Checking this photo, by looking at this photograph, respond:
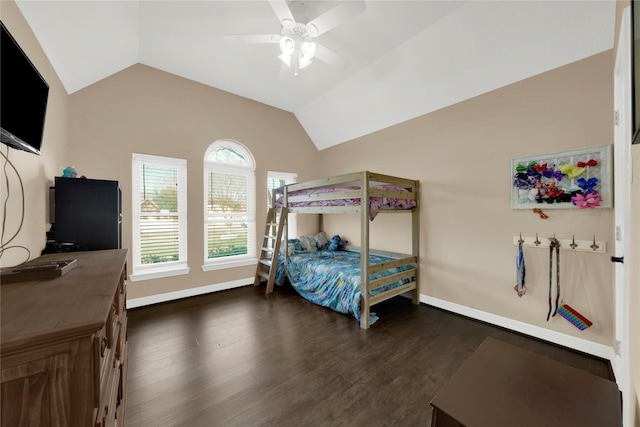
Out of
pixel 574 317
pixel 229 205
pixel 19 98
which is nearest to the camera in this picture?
pixel 19 98

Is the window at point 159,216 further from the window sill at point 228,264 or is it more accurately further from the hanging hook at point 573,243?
the hanging hook at point 573,243

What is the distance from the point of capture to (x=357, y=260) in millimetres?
3611

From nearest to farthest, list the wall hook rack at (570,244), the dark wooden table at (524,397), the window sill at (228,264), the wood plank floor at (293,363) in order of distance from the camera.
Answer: the dark wooden table at (524,397) < the wood plank floor at (293,363) < the wall hook rack at (570,244) < the window sill at (228,264)

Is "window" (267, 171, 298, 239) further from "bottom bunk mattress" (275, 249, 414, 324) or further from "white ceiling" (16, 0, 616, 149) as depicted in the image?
"white ceiling" (16, 0, 616, 149)

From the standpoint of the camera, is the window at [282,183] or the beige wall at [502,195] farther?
the window at [282,183]

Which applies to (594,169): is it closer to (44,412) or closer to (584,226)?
(584,226)

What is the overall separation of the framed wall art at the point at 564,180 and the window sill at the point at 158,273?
417cm

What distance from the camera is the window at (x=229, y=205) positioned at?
3.78m

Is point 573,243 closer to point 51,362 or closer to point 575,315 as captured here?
point 575,315

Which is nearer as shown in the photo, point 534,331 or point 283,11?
point 283,11

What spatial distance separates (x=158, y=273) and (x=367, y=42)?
151 inches

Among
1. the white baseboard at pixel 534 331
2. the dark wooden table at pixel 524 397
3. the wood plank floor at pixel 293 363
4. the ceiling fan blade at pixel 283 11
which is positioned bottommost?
the wood plank floor at pixel 293 363

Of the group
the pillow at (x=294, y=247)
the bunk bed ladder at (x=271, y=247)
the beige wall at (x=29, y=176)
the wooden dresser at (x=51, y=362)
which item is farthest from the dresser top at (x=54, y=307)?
the pillow at (x=294, y=247)

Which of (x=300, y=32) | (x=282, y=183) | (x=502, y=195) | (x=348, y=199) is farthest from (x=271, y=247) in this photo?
(x=502, y=195)
